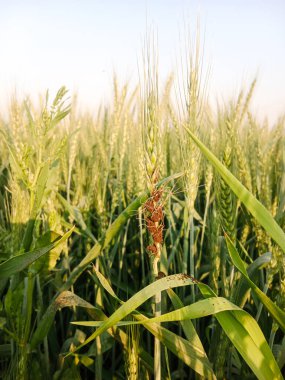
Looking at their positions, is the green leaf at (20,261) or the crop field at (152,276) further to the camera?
the green leaf at (20,261)

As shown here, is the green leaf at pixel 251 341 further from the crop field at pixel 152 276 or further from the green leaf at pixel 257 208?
the green leaf at pixel 257 208

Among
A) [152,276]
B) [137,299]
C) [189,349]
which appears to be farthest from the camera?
[152,276]

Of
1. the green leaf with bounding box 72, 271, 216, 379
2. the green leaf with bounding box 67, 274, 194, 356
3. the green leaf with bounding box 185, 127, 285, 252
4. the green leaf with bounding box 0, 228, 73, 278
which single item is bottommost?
the green leaf with bounding box 72, 271, 216, 379

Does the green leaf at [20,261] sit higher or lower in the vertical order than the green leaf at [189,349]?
higher

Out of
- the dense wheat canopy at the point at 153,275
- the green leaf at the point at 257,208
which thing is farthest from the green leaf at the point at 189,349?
the green leaf at the point at 257,208

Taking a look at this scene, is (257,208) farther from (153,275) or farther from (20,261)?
(20,261)

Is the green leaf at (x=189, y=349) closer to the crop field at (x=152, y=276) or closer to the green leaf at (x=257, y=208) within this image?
the crop field at (x=152, y=276)

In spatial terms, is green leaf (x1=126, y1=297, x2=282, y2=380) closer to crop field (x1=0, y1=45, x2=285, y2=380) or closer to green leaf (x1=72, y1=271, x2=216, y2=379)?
crop field (x1=0, y1=45, x2=285, y2=380)

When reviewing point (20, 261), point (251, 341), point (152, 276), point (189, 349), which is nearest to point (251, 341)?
point (251, 341)

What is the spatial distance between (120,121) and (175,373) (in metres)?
1.13

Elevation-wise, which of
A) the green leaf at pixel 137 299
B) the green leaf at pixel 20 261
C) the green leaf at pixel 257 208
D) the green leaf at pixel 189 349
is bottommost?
the green leaf at pixel 189 349

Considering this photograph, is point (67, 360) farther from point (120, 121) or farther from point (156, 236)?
point (120, 121)

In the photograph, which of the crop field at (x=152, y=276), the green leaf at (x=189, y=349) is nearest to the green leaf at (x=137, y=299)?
the crop field at (x=152, y=276)

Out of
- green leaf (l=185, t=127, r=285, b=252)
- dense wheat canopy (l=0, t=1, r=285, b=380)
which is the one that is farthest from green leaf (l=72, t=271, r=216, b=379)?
green leaf (l=185, t=127, r=285, b=252)
